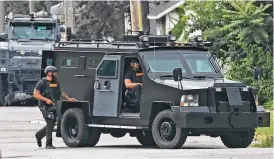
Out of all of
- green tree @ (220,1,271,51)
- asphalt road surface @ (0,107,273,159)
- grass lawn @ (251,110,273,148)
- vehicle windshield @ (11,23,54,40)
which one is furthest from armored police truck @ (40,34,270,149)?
vehicle windshield @ (11,23,54,40)

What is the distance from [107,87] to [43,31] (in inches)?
673

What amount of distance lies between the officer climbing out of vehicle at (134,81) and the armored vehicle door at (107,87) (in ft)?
0.72

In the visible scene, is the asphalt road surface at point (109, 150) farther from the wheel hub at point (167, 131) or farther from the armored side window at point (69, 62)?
the armored side window at point (69, 62)

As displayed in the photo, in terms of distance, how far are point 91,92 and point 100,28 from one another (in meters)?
34.8

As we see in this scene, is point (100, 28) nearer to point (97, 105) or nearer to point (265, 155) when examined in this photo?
point (97, 105)

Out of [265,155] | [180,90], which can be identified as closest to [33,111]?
[180,90]

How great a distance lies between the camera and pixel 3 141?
20625 millimetres

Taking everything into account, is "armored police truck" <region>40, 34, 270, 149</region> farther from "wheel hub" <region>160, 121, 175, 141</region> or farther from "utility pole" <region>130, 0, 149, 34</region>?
"utility pole" <region>130, 0, 149, 34</region>

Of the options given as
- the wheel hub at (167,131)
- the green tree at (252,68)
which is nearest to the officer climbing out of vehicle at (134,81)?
the wheel hub at (167,131)

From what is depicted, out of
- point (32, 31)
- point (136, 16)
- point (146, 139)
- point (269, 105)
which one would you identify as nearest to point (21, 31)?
point (32, 31)

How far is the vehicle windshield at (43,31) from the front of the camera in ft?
115

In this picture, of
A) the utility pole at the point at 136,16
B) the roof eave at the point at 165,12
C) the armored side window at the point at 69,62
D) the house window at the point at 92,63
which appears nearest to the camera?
the house window at the point at 92,63

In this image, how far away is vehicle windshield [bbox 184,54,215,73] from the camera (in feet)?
60.2

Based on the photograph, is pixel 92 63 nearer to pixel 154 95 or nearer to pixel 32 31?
pixel 154 95
